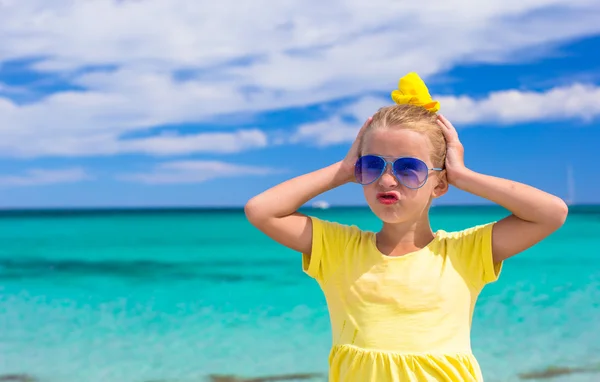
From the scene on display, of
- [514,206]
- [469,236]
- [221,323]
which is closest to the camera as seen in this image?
[514,206]

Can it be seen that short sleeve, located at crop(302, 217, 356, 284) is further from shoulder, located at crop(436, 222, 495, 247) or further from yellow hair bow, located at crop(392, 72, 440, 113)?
yellow hair bow, located at crop(392, 72, 440, 113)

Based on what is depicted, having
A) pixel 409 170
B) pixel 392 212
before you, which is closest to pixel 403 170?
pixel 409 170

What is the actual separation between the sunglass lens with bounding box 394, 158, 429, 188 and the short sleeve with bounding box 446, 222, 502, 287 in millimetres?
280

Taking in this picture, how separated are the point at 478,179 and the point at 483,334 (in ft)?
20.1

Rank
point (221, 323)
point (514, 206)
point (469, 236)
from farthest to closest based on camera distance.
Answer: point (221, 323) → point (469, 236) → point (514, 206)

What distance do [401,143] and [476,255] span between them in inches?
19.1

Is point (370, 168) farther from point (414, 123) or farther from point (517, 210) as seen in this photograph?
point (517, 210)

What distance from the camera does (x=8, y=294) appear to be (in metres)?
12.2

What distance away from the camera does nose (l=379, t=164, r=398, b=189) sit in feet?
7.82

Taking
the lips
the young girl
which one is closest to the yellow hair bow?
the young girl

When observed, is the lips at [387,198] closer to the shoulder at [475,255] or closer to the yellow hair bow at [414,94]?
the shoulder at [475,255]

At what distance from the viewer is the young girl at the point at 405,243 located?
235 cm

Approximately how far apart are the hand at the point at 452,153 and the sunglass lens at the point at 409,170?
0.14m

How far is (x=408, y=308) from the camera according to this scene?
237 cm
